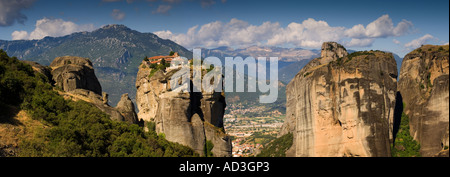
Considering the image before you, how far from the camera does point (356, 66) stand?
4578cm

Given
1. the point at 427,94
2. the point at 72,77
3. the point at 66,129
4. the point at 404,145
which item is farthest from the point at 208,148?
the point at 427,94

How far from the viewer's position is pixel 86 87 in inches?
1874

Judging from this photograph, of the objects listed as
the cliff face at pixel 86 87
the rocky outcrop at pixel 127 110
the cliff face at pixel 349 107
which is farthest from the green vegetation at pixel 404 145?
the cliff face at pixel 86 87

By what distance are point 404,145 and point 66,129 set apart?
130 ft

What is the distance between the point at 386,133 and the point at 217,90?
19.8 meters

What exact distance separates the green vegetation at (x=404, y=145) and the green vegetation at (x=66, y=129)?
26.8 meters

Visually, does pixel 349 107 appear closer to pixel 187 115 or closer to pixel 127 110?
pixel 187 115

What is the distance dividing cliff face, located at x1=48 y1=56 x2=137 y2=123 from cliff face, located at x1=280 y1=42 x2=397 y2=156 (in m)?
21.6

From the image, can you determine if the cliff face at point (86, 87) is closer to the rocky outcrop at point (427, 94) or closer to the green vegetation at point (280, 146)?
the green vegetation at point (280, 146)

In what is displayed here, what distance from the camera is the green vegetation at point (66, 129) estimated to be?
2353 cm

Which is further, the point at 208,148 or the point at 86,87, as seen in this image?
the point at 86,87

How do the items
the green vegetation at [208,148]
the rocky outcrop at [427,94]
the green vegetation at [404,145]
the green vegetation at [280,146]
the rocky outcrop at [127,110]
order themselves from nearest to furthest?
the rocky outcrop at [127,110], the green vegetation at [208,148], the rocky outcrop at [427,94], the green vegetation at [404,145], the green vegetation at [280,146]
